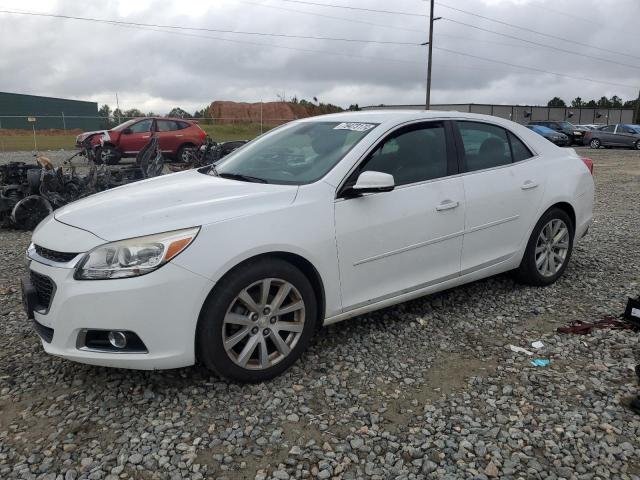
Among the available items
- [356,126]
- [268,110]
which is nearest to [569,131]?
[356,126]

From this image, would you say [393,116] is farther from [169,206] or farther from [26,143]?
[26,143]

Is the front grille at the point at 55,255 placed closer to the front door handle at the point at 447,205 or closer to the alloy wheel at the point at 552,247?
the front door handle at the point at 447,205

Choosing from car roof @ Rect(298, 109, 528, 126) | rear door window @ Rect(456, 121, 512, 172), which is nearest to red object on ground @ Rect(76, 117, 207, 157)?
car roof @ Rect(298, 109, 528, 126)

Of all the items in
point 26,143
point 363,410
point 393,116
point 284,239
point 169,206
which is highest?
point 393,116

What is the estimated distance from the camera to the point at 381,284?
358 cm

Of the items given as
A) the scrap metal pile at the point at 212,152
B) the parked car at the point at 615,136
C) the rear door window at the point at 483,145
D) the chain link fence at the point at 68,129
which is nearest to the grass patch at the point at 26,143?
the chain link fence at the point at 68,129

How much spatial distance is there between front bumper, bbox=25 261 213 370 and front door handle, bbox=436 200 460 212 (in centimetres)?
178

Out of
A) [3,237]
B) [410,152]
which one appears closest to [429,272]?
[410,152]

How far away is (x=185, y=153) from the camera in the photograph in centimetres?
1694

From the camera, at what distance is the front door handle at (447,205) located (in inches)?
149

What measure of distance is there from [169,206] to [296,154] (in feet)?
3.65

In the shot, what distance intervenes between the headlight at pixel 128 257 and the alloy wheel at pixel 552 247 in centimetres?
325

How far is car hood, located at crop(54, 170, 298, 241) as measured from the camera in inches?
113

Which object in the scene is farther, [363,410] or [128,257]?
[363,410]
